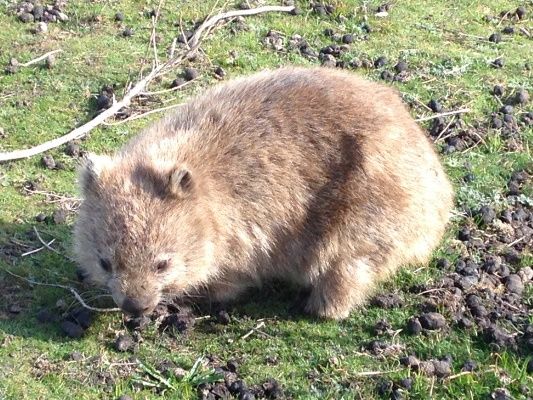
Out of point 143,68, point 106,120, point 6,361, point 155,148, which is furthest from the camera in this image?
point 143,68

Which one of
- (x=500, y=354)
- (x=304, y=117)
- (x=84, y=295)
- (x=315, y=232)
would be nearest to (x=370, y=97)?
(x=304, y=117)

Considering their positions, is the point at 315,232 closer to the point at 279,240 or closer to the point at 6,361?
the point at 279,240

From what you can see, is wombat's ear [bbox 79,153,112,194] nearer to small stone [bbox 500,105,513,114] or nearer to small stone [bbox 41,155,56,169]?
small stone [bbox 41,155,56,169]

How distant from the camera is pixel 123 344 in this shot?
6398 millimetres

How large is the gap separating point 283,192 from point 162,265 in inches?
40.8

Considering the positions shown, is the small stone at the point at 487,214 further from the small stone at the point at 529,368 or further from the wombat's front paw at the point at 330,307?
the small stone at the point at 529,368

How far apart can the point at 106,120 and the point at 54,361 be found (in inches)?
125

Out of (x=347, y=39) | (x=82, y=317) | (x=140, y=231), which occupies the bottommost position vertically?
(x=82, y=317)

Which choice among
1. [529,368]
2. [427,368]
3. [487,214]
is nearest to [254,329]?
[427,368]

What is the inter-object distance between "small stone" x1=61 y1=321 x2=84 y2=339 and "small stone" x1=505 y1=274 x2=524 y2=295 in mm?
3118

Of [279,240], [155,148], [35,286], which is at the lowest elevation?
[35,286]

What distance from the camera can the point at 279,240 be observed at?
697 cm

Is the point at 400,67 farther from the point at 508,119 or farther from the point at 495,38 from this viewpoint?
the point at 495,38

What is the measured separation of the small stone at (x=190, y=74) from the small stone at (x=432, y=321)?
Answer: 389 centimetres
